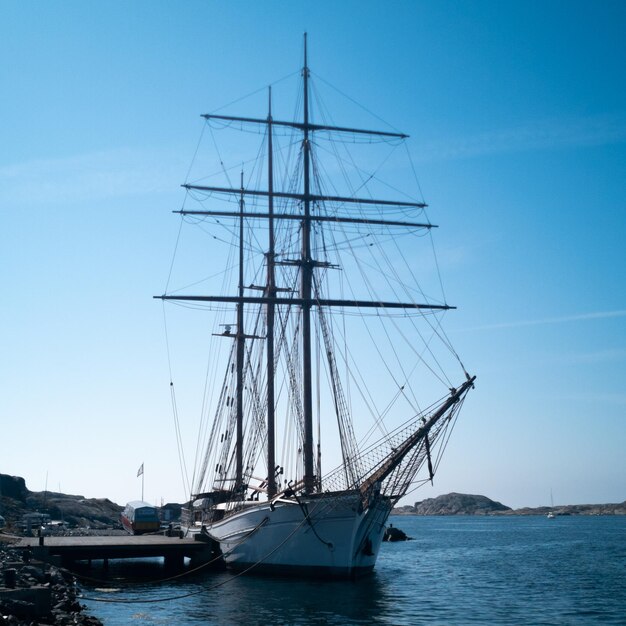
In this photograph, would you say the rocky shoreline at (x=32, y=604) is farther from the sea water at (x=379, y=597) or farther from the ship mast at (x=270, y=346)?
the ship mast at (x=270, y=346)

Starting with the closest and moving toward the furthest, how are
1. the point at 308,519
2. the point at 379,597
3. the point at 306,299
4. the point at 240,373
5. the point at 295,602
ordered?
1. the point at 295,602
2. the point at 379,597
3. the point at 308,519
4. the point at 306,299
5. the point at 240,373

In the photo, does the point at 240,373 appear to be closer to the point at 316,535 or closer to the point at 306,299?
the point at 306,299

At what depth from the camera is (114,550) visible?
41062 mm

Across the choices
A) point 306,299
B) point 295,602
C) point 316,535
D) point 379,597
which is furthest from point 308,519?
point 306,299

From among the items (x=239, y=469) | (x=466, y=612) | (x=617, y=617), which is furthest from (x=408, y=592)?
(x=239, y=469)

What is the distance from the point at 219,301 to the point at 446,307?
503 inches

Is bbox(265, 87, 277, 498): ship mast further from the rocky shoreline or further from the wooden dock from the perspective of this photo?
the rocky shoreline

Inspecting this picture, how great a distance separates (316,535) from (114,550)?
517 inches

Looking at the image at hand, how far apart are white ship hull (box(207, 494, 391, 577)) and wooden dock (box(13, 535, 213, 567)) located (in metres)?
6.32

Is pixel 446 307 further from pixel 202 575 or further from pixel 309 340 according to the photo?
pixel 202 575

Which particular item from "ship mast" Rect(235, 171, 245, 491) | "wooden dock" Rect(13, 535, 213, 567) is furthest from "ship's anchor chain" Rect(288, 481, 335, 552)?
"ship mast" Rect(235, 171, 245, 491)

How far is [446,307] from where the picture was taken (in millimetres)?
39875

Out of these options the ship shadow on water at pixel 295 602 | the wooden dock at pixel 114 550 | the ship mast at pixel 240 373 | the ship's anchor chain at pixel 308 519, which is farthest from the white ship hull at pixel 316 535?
the ship mast at pixel 240 373

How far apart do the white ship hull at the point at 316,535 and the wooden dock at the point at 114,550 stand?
632cm
